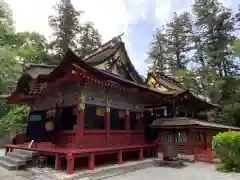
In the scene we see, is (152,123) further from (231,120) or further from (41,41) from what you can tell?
(41,41)

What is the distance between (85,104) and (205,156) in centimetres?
788

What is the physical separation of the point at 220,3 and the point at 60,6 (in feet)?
80.3

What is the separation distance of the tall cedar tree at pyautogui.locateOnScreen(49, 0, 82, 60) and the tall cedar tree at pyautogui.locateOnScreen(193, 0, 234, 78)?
19.4 meters

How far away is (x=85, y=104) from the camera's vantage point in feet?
31.6

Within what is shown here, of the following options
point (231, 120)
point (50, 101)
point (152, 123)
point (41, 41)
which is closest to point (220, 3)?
point (231, 120)

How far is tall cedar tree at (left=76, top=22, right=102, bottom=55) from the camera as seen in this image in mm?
33656

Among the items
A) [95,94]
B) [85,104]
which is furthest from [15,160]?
[95,94]

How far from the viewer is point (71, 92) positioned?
→ 9852mm

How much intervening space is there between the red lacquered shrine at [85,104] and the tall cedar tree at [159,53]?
2143 cm

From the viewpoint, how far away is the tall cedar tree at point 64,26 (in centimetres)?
3114

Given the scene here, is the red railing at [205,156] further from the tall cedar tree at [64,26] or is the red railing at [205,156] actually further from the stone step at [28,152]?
the tall cedar tree at [64,26]

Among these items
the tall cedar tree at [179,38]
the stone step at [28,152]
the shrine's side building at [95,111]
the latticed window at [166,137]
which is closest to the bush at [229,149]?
the shrine's side building at [95,111]

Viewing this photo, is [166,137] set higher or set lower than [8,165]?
higher

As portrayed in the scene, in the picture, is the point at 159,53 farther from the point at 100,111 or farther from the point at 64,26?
the point at 100,111
